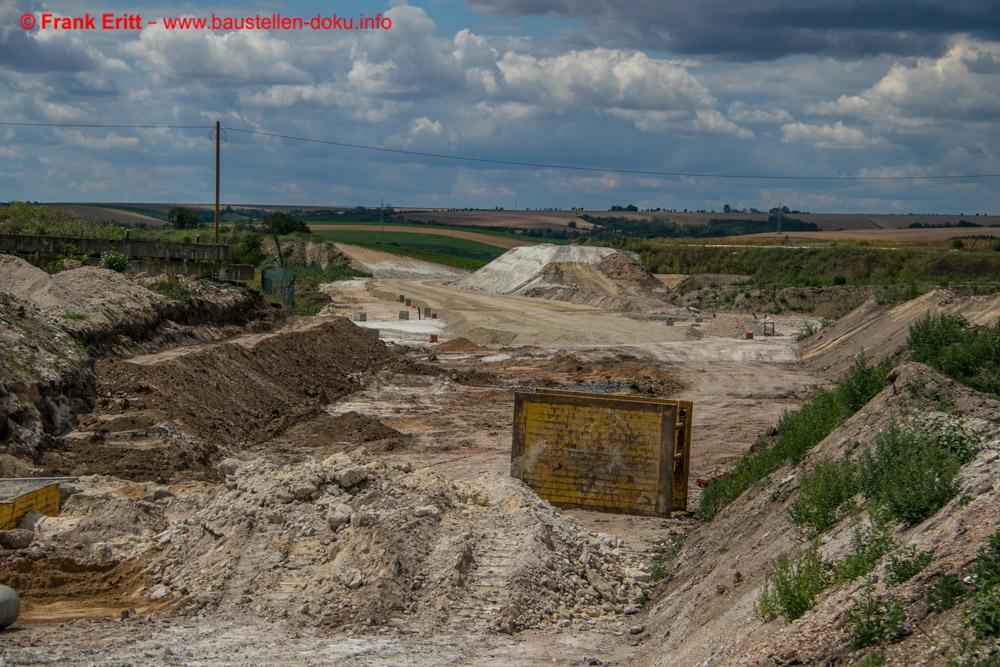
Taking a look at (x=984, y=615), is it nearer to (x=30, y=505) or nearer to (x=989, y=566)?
(x=989, y=566)

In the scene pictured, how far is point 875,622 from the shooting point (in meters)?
5.99

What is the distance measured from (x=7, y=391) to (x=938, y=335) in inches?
569

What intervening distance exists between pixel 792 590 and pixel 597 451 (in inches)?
295

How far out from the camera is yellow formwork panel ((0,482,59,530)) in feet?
37.9

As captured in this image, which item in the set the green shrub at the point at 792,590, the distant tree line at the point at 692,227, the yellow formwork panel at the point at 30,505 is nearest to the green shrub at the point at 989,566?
the green shrub at the point at 792,590

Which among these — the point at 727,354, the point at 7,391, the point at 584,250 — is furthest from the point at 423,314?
the point at 7,391

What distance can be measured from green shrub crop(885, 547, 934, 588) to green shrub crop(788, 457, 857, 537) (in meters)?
2.19

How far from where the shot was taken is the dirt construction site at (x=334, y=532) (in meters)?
8.22

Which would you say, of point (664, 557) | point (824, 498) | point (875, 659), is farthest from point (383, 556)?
point (875, 659)

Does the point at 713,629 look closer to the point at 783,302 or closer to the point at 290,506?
the point at 290,506

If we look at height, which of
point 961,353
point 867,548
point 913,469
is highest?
point 961,353

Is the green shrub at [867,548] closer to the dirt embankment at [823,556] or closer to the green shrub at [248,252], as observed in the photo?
the dirt embankment at [823,556]

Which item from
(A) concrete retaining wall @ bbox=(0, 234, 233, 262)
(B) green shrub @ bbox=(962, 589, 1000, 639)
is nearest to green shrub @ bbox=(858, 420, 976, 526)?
(B) green shrub @ bbox=(962, 589, 1000, 639)

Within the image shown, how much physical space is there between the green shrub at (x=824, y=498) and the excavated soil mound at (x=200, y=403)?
973cm
